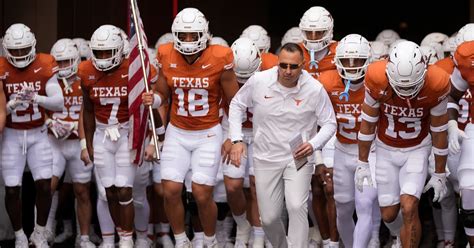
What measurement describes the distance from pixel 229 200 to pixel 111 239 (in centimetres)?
112

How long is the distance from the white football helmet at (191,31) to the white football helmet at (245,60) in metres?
0.73

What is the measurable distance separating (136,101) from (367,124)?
87.7 inches

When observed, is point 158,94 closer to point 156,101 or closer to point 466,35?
point 156,101

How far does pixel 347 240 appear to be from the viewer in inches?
517

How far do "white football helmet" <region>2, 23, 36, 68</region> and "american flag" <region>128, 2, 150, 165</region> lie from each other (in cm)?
109

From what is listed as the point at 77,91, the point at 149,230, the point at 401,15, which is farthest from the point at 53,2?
the point at 401,15

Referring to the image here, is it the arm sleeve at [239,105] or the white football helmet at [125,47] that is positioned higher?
the white football helmet at [125,47]

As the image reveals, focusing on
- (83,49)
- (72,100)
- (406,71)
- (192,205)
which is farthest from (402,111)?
(83,49)

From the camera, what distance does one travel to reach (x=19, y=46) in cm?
1404

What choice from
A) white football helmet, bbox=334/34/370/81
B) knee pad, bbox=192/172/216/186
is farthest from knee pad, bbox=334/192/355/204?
knee pad, bbox=192/172/216/186

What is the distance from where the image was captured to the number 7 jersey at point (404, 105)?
38.9 feet

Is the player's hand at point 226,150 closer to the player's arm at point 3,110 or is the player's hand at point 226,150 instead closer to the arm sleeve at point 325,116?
the arm sleeve at point 325,116

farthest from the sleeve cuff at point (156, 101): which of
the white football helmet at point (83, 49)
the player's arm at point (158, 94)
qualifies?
the white football helmet at point (83, 49)

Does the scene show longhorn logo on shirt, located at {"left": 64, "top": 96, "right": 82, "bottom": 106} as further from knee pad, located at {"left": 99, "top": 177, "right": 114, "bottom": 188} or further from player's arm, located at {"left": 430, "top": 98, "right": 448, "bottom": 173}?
player's arm, located at {"left": 430, "top": 98, "right": 448, "bottom": 173}
